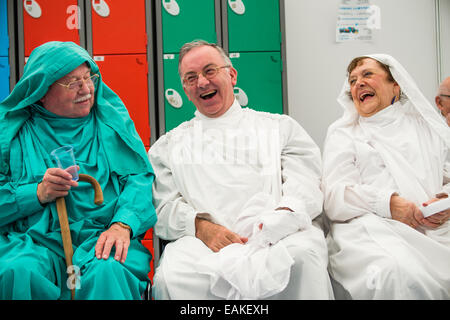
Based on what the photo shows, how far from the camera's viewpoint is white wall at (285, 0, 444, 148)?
3.43m

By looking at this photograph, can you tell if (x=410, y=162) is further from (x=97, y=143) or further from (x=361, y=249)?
(x=97, y=143)

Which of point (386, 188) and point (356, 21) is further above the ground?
point (356, 21)

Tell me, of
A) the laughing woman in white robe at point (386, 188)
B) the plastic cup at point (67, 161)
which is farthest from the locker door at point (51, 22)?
the laughing woman in white robe at point (386, 188)

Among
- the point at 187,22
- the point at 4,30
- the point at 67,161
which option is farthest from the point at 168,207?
the point at 4,30

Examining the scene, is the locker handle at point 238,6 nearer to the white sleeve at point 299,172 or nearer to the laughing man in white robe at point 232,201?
the laughing man in white robe at point 232,201

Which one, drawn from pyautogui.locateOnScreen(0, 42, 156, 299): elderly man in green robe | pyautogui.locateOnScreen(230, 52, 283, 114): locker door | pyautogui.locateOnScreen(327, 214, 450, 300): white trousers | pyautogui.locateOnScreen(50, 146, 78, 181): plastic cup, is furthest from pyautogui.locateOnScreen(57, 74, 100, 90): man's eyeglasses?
pyautogui.locateOnScreen(230, 52, 283, 114): locker door

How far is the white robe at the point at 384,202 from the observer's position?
1.46 m

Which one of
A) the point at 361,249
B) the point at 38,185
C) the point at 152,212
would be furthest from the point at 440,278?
the point at 38,185

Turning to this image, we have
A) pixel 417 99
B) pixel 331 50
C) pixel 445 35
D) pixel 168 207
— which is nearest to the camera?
pixel 168 207

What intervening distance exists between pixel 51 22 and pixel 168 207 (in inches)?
81.6

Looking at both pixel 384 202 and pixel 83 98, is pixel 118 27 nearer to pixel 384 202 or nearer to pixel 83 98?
pixel 83 98

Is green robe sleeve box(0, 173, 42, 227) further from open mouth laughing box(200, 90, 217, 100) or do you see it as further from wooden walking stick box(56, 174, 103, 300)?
open mouth laughing box(200, 90, 217, 100)

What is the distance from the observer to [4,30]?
3033 mm

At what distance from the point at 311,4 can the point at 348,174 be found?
218 centimetres
